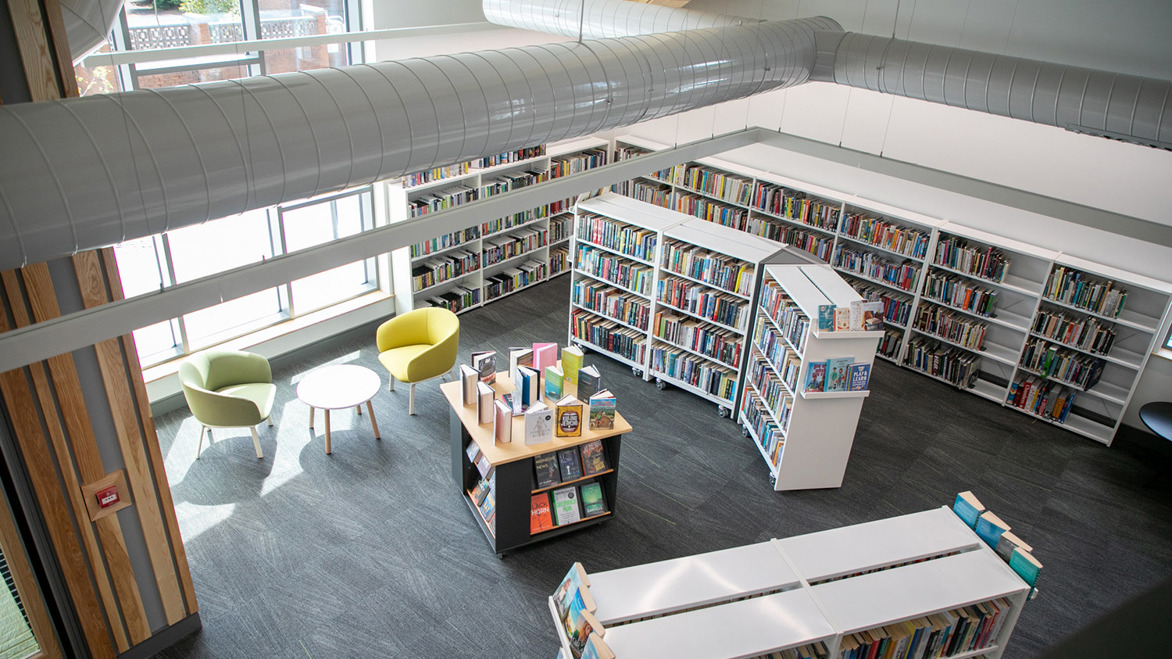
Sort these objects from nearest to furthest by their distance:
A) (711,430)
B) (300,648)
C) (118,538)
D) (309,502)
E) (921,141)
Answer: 1. (118,538)
2. (300,648)
3. (309,502)
4. (711,430)
5. (921,141)

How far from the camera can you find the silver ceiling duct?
7.88 feet

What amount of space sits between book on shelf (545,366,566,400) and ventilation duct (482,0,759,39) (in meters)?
2.88

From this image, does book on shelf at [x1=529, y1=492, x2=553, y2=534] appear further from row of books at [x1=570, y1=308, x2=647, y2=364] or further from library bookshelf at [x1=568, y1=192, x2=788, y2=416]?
row of books at [x1=570, y1=308, x2=647, y2=364]

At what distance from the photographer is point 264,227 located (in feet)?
26.1

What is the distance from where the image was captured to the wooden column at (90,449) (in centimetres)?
372

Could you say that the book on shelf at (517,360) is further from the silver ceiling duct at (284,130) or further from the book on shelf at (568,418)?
the silver ceiling duct at (284,130)

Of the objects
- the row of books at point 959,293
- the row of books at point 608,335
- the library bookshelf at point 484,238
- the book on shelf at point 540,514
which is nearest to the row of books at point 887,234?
the row of books at point 959,293

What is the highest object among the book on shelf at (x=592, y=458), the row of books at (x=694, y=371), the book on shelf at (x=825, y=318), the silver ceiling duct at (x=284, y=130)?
the silver ceiling duct at (x=284, y=130)

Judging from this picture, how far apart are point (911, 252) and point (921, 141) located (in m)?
1.18

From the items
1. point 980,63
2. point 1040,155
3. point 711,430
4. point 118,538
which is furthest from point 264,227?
point 1040,155

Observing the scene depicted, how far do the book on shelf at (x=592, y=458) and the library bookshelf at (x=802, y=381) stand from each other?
1.63m

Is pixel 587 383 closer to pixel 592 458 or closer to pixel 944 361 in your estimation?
pixel 592 458

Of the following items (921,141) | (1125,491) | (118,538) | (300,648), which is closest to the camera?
(118,538)

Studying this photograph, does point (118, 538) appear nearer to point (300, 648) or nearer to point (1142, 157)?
point (300, 648)
